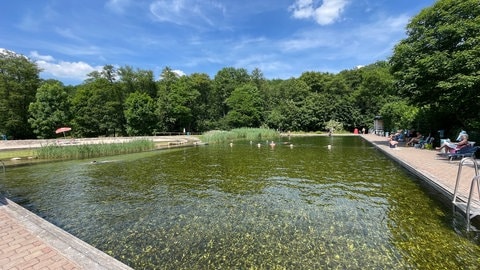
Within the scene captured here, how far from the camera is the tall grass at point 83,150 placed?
17.2 meters

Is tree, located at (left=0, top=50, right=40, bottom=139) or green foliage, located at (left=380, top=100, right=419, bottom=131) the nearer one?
green foliage, located at (left=380, top=100, right=419, bottom=131)

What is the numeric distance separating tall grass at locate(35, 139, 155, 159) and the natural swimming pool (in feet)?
25.2

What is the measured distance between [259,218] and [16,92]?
141 feet

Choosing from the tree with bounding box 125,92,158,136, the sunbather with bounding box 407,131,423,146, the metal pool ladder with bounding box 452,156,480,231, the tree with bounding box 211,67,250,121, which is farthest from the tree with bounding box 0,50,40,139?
the sunbather with bounding box 407,131,423,146

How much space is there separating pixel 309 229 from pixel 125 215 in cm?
443

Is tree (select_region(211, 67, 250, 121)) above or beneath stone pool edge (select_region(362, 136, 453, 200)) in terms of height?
above

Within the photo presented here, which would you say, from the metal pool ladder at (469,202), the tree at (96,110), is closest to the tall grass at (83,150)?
the metal pool ladder at (469,202)

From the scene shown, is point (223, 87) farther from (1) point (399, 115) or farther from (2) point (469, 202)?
(2) point (469, 202)

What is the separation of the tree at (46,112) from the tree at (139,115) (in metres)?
8.74

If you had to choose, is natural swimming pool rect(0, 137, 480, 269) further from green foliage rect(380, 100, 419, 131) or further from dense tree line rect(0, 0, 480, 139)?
green foliage rect(380, 100, 419, 131)

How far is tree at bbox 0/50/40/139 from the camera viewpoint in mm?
32688

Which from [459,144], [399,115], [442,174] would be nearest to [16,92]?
[442,174]

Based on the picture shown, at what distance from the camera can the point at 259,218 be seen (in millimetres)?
5668

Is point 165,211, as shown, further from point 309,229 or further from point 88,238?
point 309,229
